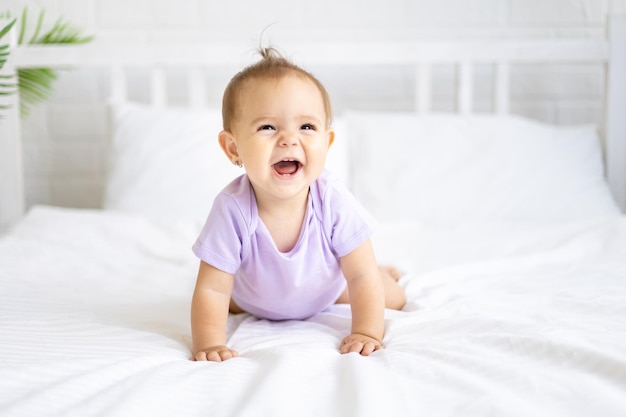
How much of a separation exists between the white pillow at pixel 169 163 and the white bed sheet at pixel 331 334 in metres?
0.15

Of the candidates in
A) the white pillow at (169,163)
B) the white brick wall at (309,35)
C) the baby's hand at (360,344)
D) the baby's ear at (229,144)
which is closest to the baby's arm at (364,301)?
the baby's hand at (360,344)

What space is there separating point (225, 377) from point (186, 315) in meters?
0.39

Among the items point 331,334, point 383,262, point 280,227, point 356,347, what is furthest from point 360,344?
point 383,262

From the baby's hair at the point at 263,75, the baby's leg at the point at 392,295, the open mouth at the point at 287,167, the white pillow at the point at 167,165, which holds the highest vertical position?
the baby's hair at the point at 263,75

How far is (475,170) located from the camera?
176cm

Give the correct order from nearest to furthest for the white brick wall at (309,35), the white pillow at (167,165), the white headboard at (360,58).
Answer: the white pillow at (167,165) → the white headboard at (360,58) → the white brick wall at (309,35)

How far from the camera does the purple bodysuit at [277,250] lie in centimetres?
96

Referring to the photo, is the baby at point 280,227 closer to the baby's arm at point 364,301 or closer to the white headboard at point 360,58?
the baby's arm at point 364,301

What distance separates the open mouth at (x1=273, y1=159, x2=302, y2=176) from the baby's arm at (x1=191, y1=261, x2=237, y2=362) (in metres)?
0.17

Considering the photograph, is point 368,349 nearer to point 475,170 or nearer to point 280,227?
point 280,227

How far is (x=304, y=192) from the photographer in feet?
3.27

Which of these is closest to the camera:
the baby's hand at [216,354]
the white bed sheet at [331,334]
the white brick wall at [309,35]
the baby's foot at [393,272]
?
the white bed sheet at [331,334]

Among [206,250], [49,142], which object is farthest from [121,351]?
[49,142]

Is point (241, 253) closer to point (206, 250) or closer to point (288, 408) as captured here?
point (206, 250)
